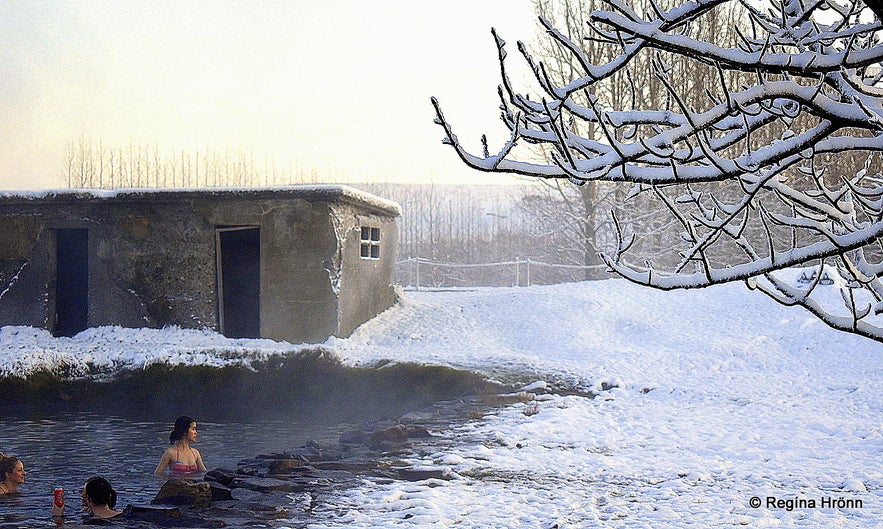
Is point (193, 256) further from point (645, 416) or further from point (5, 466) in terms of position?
point (645, 416)

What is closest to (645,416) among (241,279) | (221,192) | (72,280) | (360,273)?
(360,273)

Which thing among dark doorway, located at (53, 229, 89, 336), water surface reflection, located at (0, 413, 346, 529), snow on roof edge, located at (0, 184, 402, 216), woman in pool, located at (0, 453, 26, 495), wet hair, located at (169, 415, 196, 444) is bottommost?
water surface reflection, located at (0, 413, 346, 529)

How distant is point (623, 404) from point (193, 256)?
8.77 metres

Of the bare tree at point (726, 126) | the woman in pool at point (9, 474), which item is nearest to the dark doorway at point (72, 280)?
the woman in pool at point (9, 474)

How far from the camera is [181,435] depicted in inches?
318

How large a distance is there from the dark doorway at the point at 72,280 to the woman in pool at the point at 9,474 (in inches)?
416

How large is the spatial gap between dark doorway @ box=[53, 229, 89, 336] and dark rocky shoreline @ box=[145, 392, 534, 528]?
35.3 feet

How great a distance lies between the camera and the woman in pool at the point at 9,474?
23.8 ft

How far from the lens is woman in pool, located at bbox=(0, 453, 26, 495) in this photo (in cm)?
726

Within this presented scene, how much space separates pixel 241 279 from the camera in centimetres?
1755

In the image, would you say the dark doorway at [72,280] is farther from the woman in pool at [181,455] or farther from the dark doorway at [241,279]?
the woman in pool at [181,455]

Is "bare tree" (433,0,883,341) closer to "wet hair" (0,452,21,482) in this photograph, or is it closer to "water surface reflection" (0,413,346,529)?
"water surface reflection" (0,413,346,529)

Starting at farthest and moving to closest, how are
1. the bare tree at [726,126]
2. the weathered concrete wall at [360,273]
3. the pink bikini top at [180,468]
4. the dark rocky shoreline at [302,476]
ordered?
the weathered concrete wall at [360,273] < the pink bikini top at [180,468] < the dark rocky shoreline at [302,476] < the bare tree at [726,126]

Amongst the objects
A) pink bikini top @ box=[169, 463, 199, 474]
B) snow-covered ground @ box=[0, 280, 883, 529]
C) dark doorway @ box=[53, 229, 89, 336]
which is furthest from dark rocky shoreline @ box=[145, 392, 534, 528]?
dark doorway @ box=[53, 229, 89, 336]
